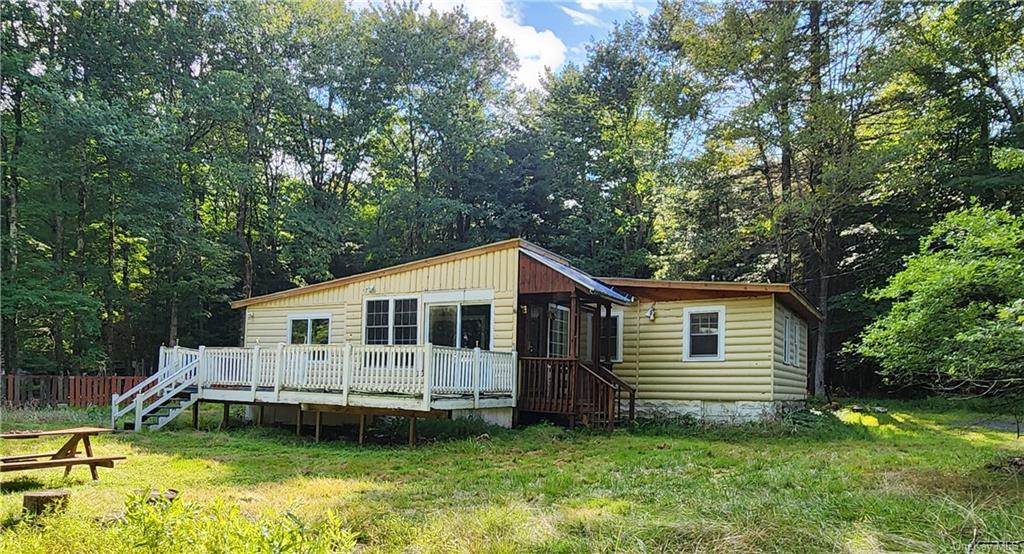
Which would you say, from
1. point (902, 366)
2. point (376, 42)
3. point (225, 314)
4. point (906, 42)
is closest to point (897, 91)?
point (906, 42)

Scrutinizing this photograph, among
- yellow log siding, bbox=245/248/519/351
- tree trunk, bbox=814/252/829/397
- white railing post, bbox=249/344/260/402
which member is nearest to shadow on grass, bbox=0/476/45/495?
white railing post, bbox=249/344/260/402

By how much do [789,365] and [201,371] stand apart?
1209cm

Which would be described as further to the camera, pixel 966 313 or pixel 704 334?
→ pixel 704 334

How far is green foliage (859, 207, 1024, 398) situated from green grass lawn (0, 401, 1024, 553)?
3.56 feet

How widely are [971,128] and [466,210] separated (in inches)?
679

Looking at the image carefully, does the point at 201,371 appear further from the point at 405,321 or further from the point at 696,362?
the point at 696,362

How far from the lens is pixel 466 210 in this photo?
25859 mm

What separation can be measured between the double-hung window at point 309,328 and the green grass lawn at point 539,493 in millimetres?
3737

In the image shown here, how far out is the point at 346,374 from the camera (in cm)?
1070

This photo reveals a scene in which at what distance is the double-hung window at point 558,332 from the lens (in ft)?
45.3

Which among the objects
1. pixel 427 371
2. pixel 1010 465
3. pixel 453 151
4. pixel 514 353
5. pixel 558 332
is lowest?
pixel 1010 465

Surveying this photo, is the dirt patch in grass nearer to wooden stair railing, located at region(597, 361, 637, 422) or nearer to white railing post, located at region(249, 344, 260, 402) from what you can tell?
wooden stair railing, located at region(597, 361, 637, 422)

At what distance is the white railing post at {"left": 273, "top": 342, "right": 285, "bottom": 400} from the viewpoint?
37.8ft

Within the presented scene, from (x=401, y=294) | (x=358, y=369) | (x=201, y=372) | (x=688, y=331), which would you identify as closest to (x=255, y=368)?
(x=201, y=372)
